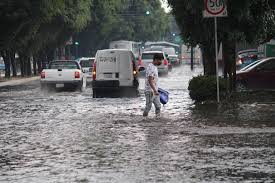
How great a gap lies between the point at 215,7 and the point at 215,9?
2.2 inches

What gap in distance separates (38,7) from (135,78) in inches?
558

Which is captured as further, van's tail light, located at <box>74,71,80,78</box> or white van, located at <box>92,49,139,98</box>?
van's tail light, located at <box>74,71,80,78</box>

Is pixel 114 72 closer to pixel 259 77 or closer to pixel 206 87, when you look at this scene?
pixel 259 77

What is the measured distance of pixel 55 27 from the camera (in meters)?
49.8

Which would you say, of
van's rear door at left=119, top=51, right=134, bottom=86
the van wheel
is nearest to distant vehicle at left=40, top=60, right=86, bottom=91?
van's rear door at left=119, top=51, right=134, bottom=86

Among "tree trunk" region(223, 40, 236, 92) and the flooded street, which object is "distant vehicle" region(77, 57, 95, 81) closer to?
"tree trunk" region(223, 40, 236, 92)

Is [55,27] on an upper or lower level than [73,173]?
upper

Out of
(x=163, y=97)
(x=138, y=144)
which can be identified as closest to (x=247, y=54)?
(x=163, y=97)

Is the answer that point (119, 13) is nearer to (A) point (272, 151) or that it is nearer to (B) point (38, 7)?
(B) point (38, 7)

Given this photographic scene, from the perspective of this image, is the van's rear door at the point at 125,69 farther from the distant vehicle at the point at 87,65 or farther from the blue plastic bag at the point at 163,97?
the distant vehicle at the point at 87,65

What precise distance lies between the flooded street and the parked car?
19.6 feet

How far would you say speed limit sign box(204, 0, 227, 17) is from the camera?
17.4 m

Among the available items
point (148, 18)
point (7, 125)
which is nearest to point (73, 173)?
point (7, 125)

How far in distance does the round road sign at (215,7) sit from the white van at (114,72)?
6.99 m
